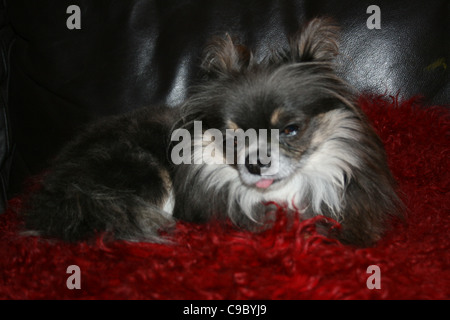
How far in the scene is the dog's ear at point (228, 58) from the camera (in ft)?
7.55

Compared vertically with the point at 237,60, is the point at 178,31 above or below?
above

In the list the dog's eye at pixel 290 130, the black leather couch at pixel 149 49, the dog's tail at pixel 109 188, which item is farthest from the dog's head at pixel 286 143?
the black leather couch at pixel 149 49

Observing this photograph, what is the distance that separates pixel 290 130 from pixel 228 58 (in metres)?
0.54

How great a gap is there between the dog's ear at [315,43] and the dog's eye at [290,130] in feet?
1.32

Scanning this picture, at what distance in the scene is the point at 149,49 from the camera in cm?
285

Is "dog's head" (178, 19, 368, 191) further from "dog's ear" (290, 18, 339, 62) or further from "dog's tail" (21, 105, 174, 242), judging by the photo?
"dog's tail" (21, 105, 174, 242)

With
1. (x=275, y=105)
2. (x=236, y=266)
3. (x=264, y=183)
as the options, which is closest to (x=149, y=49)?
(x=275, y=105)

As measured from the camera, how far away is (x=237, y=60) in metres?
2.32

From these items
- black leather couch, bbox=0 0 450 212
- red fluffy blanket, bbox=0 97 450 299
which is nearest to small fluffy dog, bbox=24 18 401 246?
red fluffy blanket, bbox=0 97 450 299

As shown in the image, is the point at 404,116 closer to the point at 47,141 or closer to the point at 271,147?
the point at 271,147

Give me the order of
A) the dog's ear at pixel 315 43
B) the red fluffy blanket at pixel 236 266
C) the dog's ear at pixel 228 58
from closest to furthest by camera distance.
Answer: the red fluffy blanket at pixel 236 266 < the dog's ear at pixel 315 43 < the dog's ear at pixel 228 58

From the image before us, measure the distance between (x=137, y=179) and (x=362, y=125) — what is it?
124 cm

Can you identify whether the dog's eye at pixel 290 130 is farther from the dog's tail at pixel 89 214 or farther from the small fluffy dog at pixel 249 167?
the dog's tail at pixel 89 214
